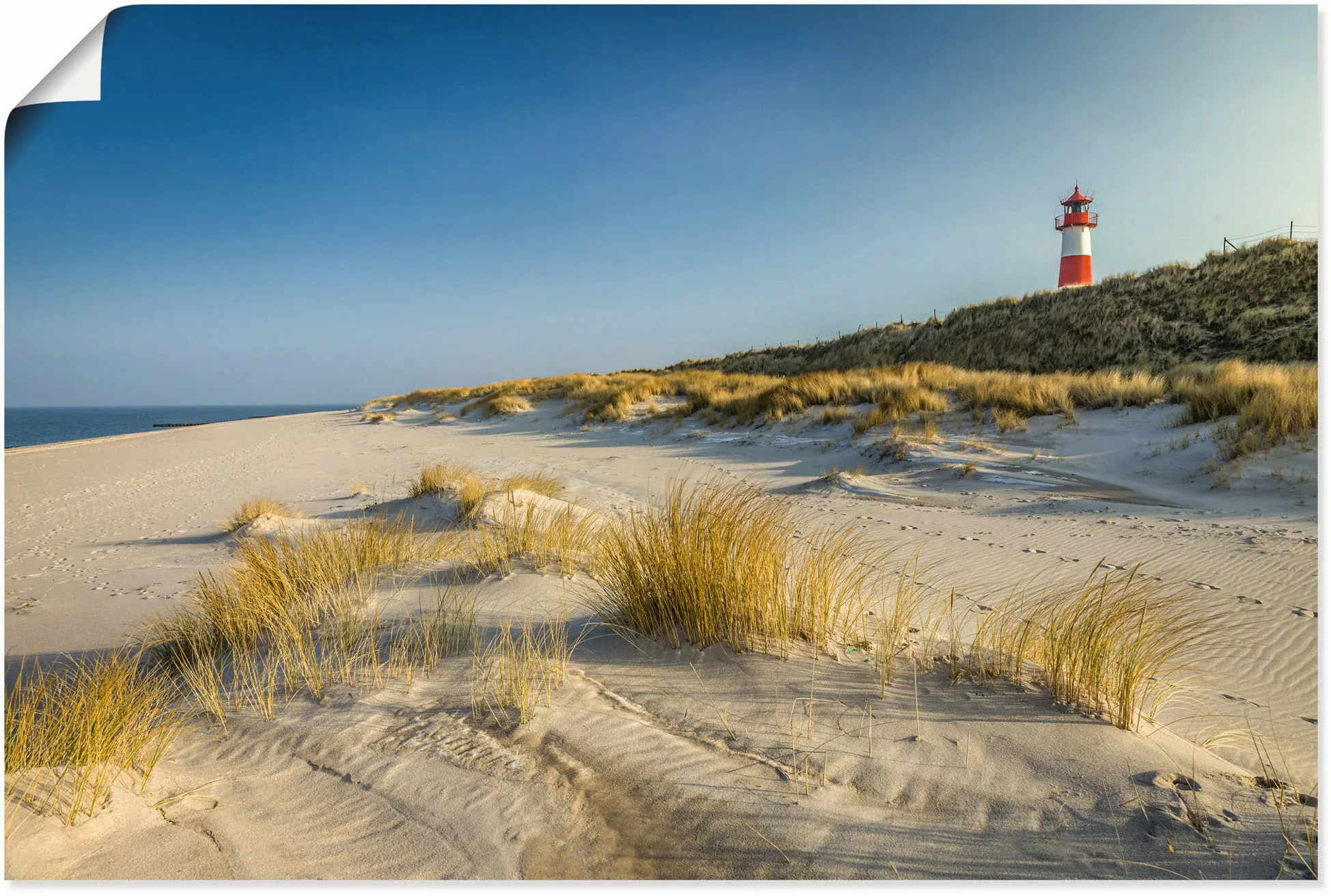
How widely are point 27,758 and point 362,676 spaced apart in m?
0.98

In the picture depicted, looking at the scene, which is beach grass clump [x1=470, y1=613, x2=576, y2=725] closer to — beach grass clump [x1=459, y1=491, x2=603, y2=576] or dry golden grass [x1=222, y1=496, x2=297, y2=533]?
beach grass clump [x1=459, y1=491, x2=603, y2=576]

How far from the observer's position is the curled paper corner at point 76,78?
198cm

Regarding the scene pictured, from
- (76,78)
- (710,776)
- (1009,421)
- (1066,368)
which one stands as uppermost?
(1066,368)

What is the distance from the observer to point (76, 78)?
6.58 ft

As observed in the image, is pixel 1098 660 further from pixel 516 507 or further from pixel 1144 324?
pixel 1144 324

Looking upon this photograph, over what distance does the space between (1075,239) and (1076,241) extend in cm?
14

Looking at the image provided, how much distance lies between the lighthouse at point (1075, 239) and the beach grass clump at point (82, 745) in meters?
42.7

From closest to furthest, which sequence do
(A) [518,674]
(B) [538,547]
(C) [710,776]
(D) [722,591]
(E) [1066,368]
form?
(C) [710,776] < (A) [518,674] < (D) [722,591] < (B) [538,547] < (E) [1066,368]

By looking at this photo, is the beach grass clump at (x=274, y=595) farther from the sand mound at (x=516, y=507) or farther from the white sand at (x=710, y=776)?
the sand mound at (x=516, y=507)

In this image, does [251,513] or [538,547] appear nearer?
[538,547]

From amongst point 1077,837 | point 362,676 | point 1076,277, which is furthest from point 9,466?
point 1076,277

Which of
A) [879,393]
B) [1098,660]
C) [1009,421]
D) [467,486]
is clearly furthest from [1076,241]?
[1098,660]

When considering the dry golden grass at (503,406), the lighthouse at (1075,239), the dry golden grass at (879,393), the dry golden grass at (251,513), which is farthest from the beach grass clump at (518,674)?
the lighthouse at (1075,239)

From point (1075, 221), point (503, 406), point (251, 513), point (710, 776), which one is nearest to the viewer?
point (710, 776)
